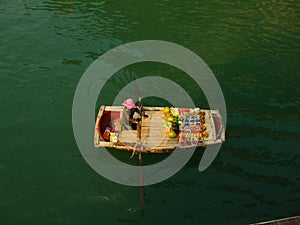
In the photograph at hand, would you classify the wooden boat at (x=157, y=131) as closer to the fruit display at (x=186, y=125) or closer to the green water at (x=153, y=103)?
the fruit display at (x=186, y=125)

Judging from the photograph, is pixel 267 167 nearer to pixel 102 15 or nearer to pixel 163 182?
pixel 163 182

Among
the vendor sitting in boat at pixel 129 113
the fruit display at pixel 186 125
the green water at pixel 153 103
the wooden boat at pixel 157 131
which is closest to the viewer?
the green water at pixel 153 103

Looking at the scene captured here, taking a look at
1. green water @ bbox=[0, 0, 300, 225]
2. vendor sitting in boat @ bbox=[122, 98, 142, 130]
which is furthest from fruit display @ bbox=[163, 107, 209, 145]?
vendor sitting in boat @ bbox=[122, 98, 142, 130]

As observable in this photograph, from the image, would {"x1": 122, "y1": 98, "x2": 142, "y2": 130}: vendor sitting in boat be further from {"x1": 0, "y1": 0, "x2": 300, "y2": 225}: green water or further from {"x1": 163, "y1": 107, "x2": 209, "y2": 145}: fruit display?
{"x1": 163, "y1": 107, "x2": 209, "y2": 145}: fruit display

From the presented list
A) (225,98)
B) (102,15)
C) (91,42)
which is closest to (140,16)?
(102,15)

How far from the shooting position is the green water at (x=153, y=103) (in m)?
9.99

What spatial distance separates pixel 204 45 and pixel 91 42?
7457 millimetres

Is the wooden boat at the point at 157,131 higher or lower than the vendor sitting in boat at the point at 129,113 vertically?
lower

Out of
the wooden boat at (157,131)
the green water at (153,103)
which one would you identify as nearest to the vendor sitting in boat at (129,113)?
the wooden boat at (157,131)

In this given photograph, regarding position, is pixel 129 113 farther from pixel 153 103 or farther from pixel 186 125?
pixel 153 103

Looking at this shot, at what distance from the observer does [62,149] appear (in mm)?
11781

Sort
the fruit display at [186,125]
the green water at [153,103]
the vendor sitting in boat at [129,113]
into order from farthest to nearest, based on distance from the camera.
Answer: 1. the vendor sitting in boat at [129,113]
2. the fruit display at [186,125]
3. the green water at [153,103]

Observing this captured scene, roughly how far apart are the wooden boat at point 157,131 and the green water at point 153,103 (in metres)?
0.86

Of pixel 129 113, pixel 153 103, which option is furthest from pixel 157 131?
pixel 153 103
